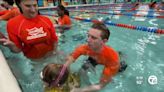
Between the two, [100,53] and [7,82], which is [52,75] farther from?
[100,53]

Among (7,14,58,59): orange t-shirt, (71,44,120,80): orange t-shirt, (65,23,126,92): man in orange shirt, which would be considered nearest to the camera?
(65,23,126,92): man in orange shirt

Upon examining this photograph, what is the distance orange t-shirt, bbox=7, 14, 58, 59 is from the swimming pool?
28 centimetres

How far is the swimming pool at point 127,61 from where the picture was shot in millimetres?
3785

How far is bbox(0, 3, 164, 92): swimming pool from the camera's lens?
3.79 meters

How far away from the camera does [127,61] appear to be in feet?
16.0

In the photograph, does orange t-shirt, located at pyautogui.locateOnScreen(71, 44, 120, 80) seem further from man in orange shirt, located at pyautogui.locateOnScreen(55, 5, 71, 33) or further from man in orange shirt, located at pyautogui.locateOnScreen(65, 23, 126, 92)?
man in orange shirt, located at pyautogui.locateOnScreen(55, 5, 71, 33)

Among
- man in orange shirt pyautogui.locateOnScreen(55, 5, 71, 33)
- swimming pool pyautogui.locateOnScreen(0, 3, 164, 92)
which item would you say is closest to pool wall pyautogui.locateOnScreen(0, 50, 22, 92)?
swimming pool pyautogui.locateOnScreen(0, 3, 164, 92)

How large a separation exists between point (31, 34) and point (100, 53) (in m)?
1.04

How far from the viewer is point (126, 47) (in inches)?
230

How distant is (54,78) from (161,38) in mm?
4759

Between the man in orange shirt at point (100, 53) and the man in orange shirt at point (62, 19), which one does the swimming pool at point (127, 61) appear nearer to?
the man in orange shirt at point (62, 19)

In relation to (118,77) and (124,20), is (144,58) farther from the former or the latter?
(124,20)

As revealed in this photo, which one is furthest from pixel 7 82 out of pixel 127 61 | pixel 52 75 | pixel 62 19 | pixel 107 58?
pixel 62 19

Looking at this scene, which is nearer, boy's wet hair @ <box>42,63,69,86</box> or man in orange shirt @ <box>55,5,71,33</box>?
boy's wet hair @ <box>42,63,69,86</box>
